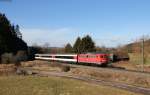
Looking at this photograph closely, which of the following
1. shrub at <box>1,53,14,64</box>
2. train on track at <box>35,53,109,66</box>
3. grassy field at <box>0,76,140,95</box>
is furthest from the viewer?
shrub at <box>1,53,14,64</box>

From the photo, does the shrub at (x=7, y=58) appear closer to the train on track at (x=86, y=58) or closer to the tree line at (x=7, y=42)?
the tree line at (x=7, y=42)

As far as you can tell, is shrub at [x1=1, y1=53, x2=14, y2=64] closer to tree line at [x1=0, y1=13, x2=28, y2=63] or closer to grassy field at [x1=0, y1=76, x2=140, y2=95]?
tree line at [x1=0, y1=13, x2=28, y2=63]

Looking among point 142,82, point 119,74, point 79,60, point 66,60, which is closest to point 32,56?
point 66,60

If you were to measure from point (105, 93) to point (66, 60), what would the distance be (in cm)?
6742

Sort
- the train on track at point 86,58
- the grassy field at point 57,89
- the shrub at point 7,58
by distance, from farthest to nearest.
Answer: the shrub at point 7,58
the train on track at point 86,58
the grassy field at point 57,89

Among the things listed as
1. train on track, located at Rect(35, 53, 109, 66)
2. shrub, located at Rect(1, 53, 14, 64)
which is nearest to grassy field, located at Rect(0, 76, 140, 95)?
train on track, located at Rect(35, 53, 109, 66)

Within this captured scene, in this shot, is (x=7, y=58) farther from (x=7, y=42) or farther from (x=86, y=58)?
(x=86, y=58)

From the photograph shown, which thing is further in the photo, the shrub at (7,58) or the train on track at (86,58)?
the shrub at (7,58)

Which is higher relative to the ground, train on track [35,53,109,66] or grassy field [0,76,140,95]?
train on track [35,53,109,66]

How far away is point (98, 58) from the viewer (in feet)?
264

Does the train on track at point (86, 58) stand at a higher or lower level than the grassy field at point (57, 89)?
higher

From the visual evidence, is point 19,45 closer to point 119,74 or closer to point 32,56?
point 32,56

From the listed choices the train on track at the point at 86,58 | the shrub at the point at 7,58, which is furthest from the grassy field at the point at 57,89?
the shrub at the point at 7,58

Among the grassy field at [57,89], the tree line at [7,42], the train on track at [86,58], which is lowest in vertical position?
the grassy field at [57,89]
